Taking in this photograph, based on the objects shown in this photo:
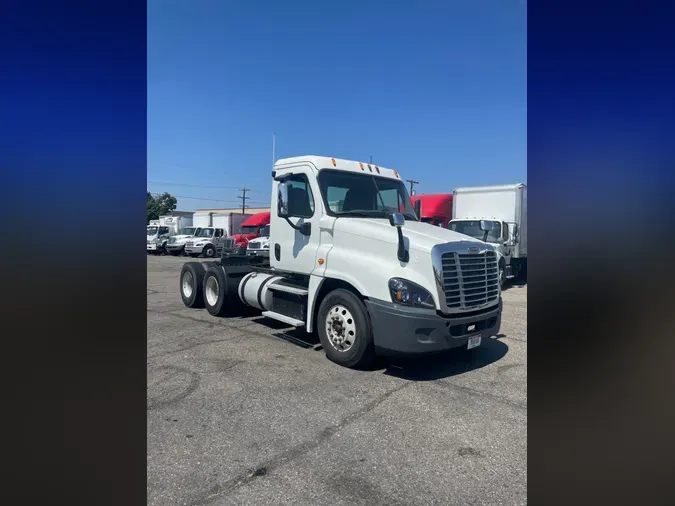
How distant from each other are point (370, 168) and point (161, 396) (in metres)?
4.36

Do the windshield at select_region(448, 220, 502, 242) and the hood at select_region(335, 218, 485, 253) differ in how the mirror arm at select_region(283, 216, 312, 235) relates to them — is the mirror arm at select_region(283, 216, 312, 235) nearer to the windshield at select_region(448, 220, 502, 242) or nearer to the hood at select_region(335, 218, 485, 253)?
the hood at select_region(335, 218, 485, 253)

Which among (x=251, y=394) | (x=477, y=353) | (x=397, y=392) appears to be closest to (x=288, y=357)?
(x=251, y=394)

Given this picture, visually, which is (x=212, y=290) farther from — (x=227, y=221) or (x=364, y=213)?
(x=227, y=221)

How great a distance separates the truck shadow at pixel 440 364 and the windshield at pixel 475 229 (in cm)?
839

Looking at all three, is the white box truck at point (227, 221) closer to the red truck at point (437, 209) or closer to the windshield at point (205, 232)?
the windshield at point (205, 232)

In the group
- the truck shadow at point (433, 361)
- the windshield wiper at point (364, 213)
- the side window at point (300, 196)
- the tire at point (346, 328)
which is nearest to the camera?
the tire at point (346, 328)

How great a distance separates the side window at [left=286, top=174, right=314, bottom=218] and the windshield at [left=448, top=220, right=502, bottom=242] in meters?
8.74

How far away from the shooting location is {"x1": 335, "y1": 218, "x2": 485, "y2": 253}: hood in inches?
208

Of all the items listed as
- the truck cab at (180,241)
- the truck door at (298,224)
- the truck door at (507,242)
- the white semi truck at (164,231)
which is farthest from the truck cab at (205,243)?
the truck door at (298,224)

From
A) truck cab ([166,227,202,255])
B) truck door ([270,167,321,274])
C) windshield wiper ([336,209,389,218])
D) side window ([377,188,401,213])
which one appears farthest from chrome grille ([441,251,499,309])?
truck cab ([166,227,202,255])

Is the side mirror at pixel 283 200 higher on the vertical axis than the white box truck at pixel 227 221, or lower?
lower

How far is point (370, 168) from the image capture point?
6922 millimetres

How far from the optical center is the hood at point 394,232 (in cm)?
529
